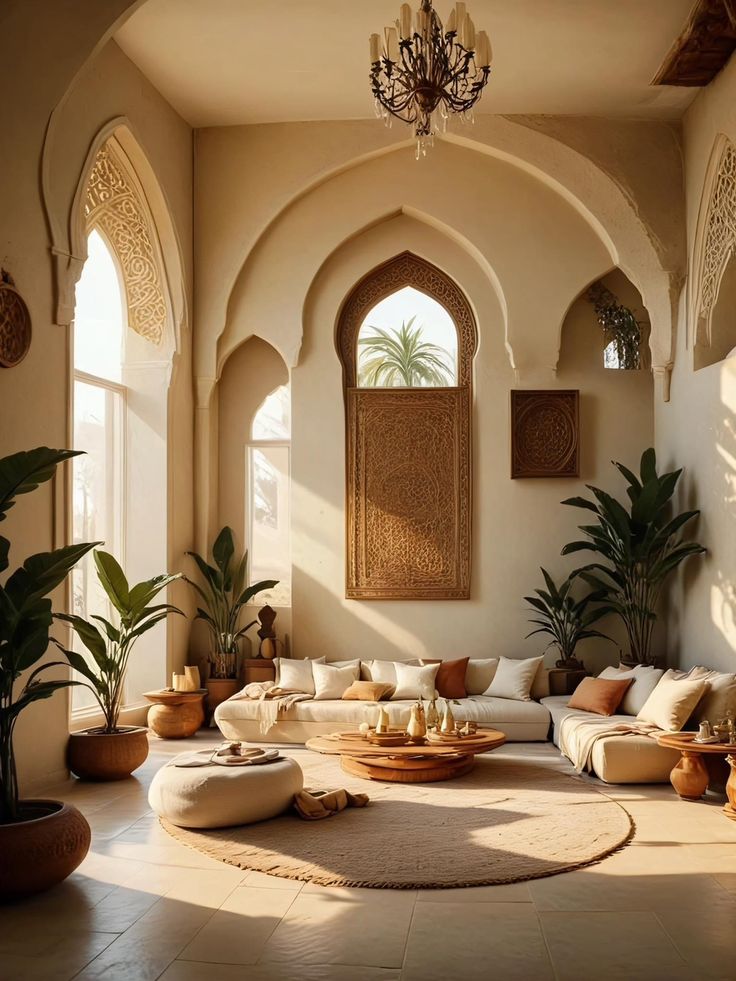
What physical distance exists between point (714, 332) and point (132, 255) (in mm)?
5212

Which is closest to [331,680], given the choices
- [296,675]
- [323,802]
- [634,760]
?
[296,675]

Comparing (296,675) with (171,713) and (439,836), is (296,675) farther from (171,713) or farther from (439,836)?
(439,836)

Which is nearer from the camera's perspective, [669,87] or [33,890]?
[33,890]

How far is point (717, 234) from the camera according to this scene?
8.50 m

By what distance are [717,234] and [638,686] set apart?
377cm

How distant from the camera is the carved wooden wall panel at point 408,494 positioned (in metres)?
9.80

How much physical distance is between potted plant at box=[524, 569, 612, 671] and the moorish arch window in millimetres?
778

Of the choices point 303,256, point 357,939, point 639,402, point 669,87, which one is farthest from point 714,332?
point 357,939

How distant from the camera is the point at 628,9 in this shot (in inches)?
295

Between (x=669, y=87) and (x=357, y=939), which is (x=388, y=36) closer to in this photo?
(x=669, y=87)

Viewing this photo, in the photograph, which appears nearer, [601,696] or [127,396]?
[601,696]

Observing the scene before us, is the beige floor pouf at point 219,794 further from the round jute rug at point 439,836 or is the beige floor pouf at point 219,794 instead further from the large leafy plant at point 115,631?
the large leafy plant at point 115,631

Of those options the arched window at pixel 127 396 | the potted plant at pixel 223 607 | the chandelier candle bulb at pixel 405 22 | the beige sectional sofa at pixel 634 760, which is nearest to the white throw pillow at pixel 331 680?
the potted plant at pixel 223 607

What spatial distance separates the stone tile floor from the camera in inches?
153
